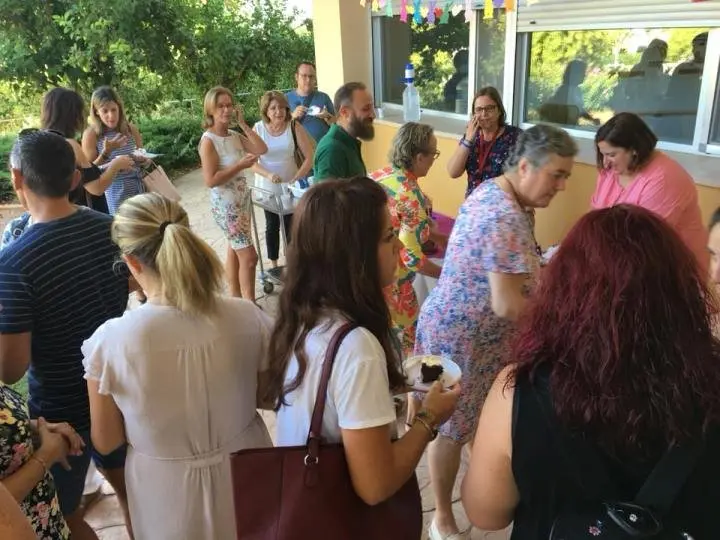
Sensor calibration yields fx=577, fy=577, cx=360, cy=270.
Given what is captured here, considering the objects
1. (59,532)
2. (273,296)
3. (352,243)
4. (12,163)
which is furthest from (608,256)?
(273,296)

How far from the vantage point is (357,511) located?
1.23m

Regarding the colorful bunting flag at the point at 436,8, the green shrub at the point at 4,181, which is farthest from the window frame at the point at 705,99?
the green shrub at the point at 4,181

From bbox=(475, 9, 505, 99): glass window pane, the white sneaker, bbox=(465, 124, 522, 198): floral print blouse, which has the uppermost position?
bbox=(475, 9, 505, 99): glass window pane

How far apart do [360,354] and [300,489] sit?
299 millimetres

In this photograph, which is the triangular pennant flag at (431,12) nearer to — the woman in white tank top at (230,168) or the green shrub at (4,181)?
the woman in white tank top at (230,168)

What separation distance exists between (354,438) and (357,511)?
0.18m

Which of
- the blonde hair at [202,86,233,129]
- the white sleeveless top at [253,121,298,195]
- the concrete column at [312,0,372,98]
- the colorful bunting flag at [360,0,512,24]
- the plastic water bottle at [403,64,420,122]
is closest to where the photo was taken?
the blonde hair at [202,86,233,129]

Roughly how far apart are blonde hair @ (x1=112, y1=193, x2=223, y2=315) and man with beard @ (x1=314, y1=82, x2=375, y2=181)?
63.5 inches

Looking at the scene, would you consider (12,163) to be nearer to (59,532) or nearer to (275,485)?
(59,532)

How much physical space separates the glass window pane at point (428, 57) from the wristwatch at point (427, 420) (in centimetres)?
400

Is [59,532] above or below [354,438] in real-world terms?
below

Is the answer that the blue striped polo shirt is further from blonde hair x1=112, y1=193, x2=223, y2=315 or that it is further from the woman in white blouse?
the woman in white blouse

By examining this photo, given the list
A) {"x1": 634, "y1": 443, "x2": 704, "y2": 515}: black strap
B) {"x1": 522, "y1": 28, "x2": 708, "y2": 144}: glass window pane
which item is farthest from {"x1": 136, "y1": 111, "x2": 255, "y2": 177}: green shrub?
{"x1": 634, "y1": 443, "x2": 704, "y2": 515}: black strap

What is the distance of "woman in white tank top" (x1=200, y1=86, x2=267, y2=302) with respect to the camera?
373 centimetres
